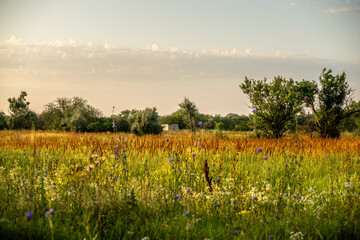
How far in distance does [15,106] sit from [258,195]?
131ft

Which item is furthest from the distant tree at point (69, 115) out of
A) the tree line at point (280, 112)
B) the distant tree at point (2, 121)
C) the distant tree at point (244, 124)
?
the distant tree at point (244, 124)

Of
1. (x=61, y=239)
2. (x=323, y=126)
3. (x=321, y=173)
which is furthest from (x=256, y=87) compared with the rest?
(x=61, y=239)

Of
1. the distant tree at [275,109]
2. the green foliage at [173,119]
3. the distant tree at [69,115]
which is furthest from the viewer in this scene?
the green foliage at [173,119]

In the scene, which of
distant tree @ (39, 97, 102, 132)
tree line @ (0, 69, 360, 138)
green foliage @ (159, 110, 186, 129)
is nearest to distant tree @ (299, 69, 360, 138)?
tree line @ (0, 69, 360, 138)

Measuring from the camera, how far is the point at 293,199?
14.0 feet

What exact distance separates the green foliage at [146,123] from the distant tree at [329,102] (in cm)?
1043

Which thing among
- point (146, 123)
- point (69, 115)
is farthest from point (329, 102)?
point (69, 115)

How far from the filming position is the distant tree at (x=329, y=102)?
17.7 m

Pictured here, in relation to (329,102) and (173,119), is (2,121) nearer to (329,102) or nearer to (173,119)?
(173,119)

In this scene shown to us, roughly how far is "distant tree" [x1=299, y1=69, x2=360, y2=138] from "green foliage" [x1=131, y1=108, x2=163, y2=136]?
10427mm

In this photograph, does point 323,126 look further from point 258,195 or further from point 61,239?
point 61,239

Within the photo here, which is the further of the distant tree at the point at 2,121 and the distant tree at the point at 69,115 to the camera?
the distant tree at the point at 2,121

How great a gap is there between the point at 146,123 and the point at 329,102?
12.9 meters

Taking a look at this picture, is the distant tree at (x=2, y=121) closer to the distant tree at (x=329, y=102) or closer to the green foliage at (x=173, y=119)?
the green foliage at (x=173, y=119)
